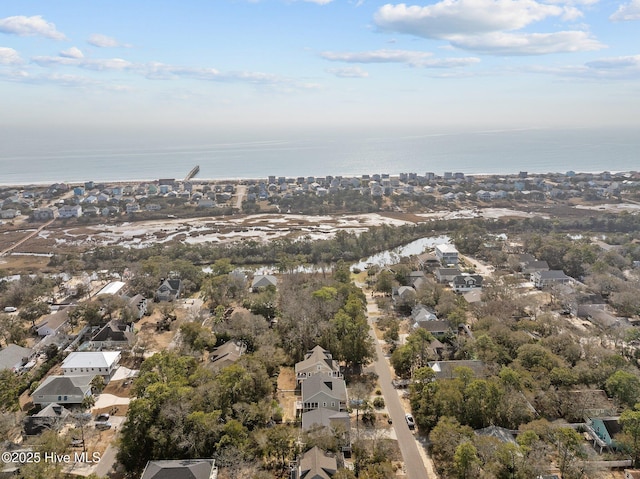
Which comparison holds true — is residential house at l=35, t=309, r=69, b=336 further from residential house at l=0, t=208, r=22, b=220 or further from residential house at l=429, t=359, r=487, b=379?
residential house at l=0, t=208, r=22, b=220

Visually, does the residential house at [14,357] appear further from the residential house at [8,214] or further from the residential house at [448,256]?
the residential house at [8,214]

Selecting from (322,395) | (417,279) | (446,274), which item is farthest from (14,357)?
(446,274)

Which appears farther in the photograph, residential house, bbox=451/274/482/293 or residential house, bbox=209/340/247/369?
residential house, bbox=451/274/482/293

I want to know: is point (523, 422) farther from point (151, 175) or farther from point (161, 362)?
point (151, 175)

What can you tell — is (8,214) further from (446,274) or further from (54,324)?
(446,274)

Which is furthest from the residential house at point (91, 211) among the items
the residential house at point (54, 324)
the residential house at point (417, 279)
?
the residential house at point (417, 279)

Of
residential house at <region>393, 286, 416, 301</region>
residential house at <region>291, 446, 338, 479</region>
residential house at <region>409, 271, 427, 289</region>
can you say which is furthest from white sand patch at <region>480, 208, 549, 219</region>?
residential house at <region>291, 446, 338, 479</region>
